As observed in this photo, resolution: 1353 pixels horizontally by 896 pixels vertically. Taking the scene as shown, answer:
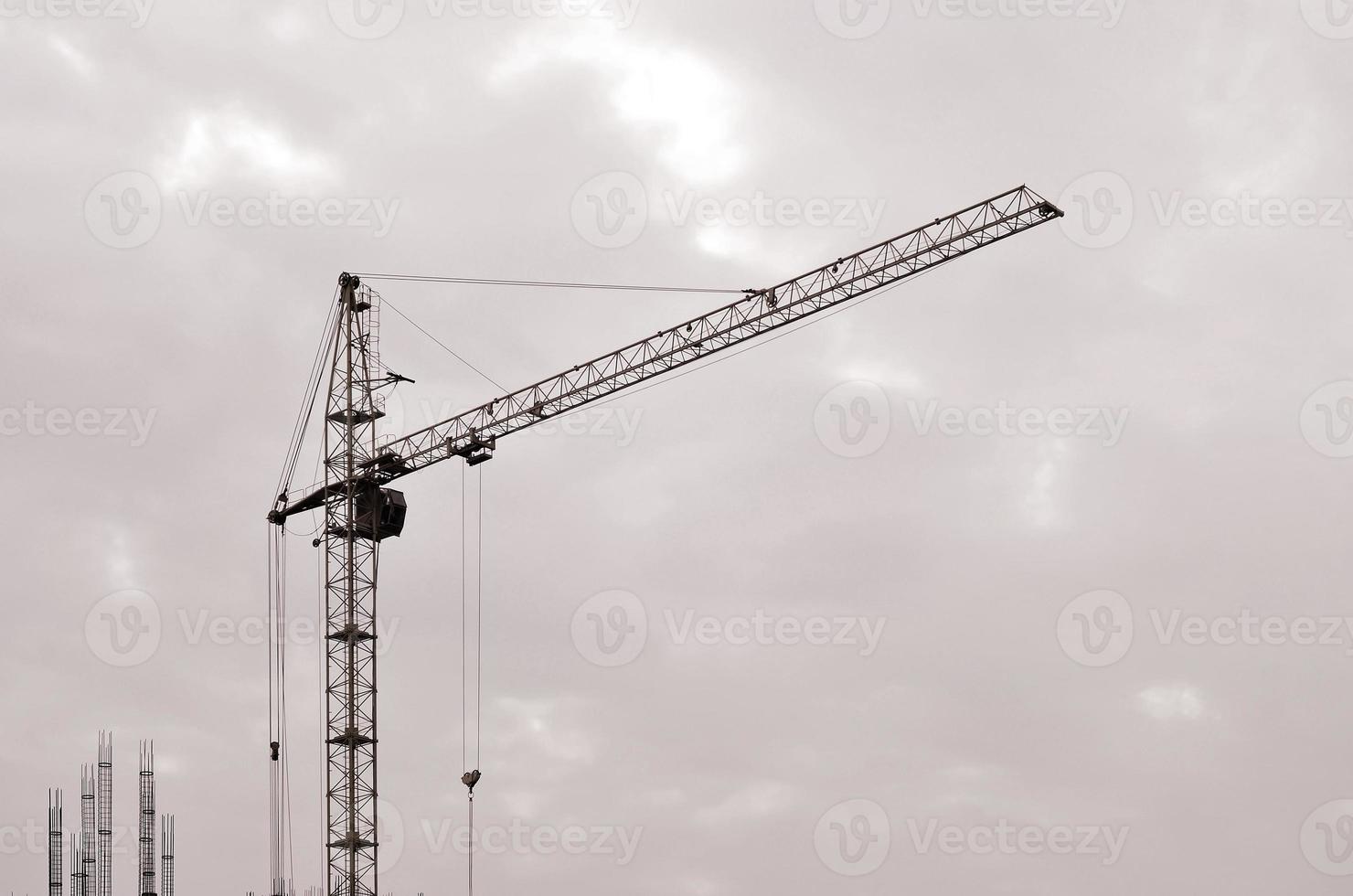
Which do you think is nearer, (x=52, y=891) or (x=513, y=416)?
(x=513, y=416)

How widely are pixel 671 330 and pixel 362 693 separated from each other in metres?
26.1

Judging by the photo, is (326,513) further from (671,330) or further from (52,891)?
(52,891)

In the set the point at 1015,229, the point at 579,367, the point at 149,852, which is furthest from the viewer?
the point at 149,852

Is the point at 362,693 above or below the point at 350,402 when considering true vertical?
below

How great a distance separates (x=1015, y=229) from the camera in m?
66.8

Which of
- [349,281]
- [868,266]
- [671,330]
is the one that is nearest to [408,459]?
[349,281]

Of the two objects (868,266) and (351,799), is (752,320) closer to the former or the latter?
(868,266)

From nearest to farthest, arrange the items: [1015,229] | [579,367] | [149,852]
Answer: [1015,229] → [579,367] → [149,852]

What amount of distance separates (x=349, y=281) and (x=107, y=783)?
1504 inches

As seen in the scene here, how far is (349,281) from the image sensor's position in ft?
246

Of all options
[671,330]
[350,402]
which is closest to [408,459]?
[350,402]

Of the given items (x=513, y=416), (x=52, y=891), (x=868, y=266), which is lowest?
(x=52, y=891)

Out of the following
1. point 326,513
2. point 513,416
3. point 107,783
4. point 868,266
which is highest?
point 868,266

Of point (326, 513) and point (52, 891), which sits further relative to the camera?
point (52, 891)
